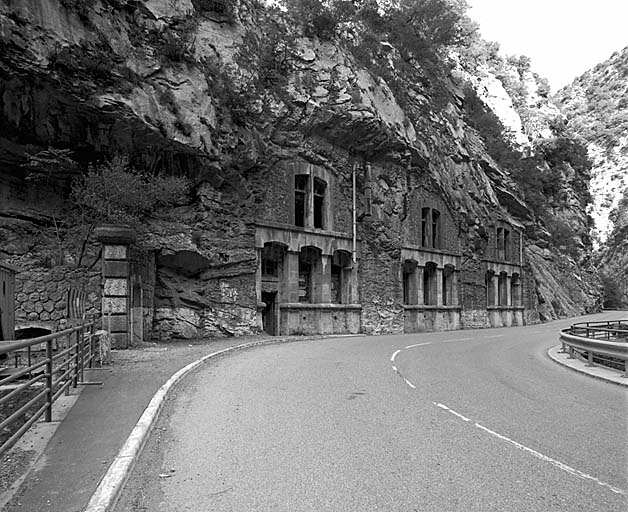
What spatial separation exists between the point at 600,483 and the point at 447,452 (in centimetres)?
156

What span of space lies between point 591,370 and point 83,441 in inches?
450

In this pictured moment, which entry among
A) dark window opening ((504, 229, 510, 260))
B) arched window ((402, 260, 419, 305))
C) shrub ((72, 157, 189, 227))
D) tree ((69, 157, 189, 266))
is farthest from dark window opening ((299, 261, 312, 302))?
dark window opening ((504, 229, 510, 260))

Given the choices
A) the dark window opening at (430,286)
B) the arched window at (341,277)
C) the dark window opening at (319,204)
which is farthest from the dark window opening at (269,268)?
the dark window opening at (430,286)

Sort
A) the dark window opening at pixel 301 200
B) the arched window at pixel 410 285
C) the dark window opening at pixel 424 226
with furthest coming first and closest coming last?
the dark window opening at pixel 424 226 < the arched window at pixel 410 285 < the dark window opening at pixel 301 200

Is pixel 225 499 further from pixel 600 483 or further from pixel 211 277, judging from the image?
pixel 211 277

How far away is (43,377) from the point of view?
7.12 meters

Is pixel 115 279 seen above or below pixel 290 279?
below

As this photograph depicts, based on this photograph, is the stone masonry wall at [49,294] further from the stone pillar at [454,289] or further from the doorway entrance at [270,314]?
the stone pillar at [454,289]

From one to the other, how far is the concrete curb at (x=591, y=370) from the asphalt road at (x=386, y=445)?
42 cm

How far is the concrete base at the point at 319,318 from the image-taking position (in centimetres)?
2816

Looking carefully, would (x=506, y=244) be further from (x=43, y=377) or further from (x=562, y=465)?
(x=43, y=377)

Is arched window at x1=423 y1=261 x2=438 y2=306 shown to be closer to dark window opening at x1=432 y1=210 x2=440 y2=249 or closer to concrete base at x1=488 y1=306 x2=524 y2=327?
dark window opening at x1=432 y1=210 x2=440 y2=249

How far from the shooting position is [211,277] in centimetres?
2467

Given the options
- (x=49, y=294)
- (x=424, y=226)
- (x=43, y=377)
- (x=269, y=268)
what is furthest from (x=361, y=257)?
(x=43, y=377)
